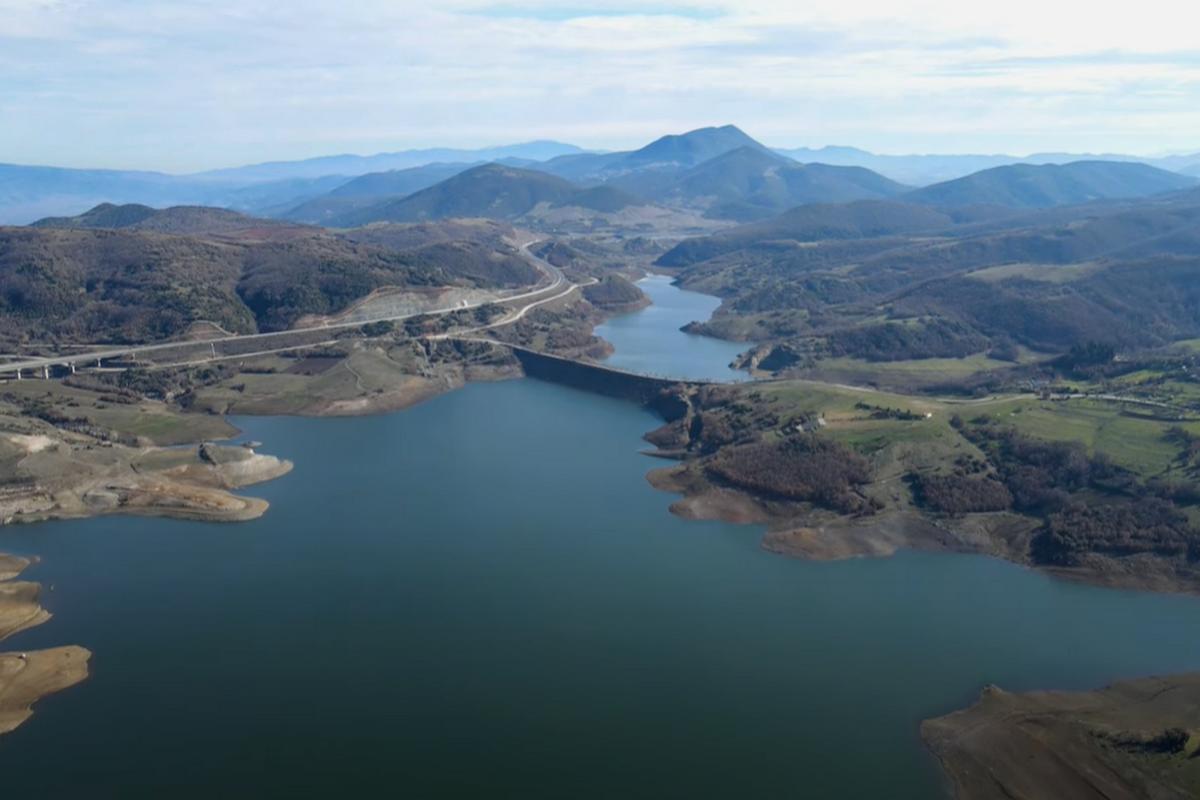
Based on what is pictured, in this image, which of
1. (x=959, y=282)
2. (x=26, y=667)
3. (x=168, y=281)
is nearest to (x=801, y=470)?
(x=26, y=667)

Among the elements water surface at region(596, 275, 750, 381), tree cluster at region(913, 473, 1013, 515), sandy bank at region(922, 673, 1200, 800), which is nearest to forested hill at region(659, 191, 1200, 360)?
water surface at region(596, 275, 750, 381)

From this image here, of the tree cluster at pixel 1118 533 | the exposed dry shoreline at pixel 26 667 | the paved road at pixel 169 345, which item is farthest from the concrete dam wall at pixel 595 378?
the exposed dry shoreline at pixel 26 667

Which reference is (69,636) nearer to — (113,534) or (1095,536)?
(113,534)

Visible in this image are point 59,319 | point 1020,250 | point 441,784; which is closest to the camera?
point 441,784

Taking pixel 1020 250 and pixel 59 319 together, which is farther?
pixel 1020 250

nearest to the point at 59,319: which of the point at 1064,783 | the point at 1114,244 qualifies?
the point at 1064,783

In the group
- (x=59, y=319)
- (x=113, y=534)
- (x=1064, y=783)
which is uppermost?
(x=59, y=319)

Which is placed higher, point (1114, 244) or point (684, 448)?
point (1114, 244)

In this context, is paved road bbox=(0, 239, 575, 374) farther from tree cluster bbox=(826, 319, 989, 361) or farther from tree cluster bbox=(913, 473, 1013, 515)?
tree cluster bbox=(913, 473, 1013, 515)
